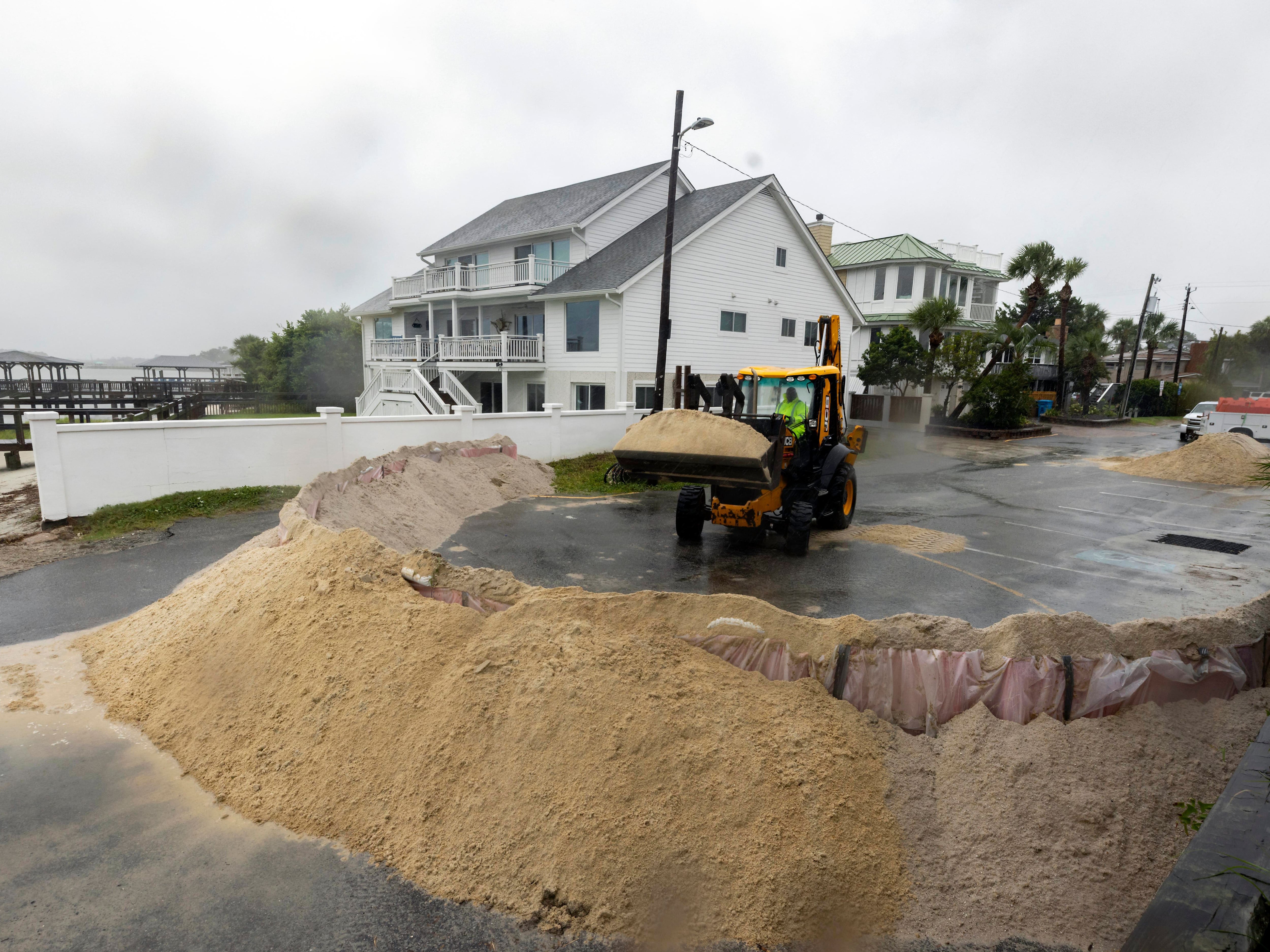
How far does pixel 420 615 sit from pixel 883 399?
30577mm

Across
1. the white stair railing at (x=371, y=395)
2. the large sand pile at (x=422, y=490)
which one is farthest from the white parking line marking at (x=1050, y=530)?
the white stair railing at (x=371, y=395)

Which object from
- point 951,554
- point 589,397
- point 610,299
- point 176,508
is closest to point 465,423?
point 176,508

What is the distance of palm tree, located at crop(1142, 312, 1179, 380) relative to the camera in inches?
1986

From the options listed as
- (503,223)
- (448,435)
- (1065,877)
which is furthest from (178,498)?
(503,223)

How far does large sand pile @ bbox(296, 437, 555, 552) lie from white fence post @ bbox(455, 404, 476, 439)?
0.27 metres

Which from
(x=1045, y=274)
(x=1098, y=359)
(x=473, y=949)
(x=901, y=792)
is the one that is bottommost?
(x=473, y=949)

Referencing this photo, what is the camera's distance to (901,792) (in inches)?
162

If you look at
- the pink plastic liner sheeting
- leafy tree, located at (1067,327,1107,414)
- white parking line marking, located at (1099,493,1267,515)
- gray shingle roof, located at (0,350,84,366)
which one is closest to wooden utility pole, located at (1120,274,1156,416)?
leafy tree, located at (1067,327,1107,414)

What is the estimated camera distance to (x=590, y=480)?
1633cm

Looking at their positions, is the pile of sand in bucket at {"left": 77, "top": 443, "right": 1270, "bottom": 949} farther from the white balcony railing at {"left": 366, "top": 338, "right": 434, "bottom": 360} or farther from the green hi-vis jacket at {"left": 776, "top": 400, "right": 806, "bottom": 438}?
the white balcony railing at {"left": 366, "top": 338, "right": 434, "bottom": 360}

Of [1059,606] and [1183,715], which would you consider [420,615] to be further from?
[1059,606]

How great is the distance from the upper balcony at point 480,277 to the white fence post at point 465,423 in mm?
11676

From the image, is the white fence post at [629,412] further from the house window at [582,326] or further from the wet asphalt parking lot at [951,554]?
the wet asphalt parking lot at [951,554]

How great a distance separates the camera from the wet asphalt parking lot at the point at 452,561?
345 centimetres
